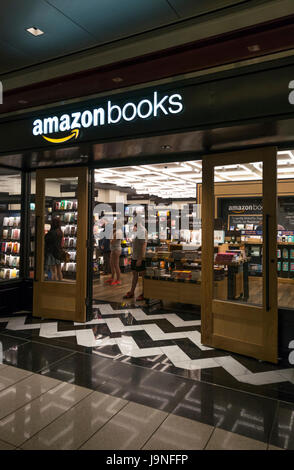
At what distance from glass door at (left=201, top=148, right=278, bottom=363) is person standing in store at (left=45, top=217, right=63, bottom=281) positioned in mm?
2406

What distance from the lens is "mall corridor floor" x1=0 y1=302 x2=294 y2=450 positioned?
2137 mm

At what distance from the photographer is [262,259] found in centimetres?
347

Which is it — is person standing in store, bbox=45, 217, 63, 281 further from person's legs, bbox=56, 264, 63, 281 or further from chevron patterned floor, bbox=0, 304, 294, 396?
chevron patterned floor, bbox=0, 304, 294, 396

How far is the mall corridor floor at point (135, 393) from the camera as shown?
7.01 feet

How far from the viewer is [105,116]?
347 centimetres

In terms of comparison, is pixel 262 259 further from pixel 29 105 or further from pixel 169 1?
pixel 29 105

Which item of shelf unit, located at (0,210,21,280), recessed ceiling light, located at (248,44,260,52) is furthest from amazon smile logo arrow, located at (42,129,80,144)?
shelf unit, located at (0,210,21,280)

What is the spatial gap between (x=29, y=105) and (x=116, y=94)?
1.33 metres

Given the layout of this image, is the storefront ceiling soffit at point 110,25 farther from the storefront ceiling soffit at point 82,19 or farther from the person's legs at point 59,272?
the person's legs at point 59,272

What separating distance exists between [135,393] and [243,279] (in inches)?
71.0

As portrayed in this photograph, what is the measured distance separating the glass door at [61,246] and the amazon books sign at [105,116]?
91 cm

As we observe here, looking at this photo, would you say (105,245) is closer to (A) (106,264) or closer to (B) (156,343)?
(A) (106,264)

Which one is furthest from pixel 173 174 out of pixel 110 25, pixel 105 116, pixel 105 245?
pixel 110 25

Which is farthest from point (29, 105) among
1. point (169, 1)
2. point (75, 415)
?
point (75, 415)
